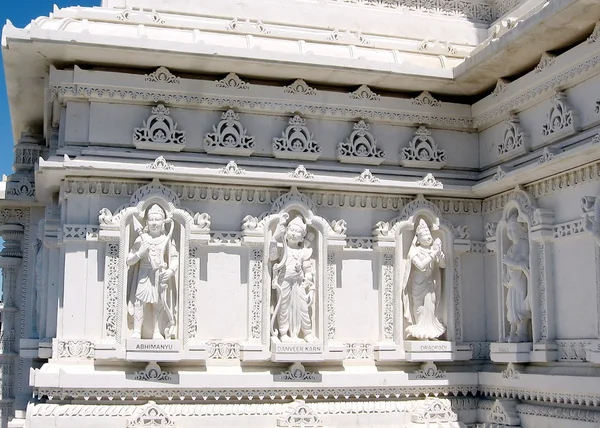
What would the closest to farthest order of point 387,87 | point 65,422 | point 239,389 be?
1. point 65,422
2. point 239,389
3. point 387,87

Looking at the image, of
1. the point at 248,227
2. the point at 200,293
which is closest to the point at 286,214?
the point at 248,227

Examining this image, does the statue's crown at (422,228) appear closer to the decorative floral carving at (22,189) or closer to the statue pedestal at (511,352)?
the statue pedestal at (511,352)

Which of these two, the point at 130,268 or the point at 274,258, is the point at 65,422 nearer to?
the point at 130,268

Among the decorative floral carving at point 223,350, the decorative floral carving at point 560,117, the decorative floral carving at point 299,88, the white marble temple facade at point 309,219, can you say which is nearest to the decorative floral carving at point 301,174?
the white marble temple facade at point 309,219

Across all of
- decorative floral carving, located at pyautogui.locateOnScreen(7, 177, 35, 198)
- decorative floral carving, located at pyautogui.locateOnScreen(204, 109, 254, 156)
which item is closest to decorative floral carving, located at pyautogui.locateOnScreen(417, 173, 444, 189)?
decorative floral carving, located at pyautogui.locateOnScreen(204, 109, 254, 156)

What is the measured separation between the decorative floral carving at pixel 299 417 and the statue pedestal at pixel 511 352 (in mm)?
2568

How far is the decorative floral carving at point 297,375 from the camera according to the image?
461 inches

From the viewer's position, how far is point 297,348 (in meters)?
11.6

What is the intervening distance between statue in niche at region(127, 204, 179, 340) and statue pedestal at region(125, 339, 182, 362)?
12 cm

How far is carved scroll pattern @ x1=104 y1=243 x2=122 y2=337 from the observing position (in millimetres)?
11203

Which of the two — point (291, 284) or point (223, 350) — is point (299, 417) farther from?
point (291, 284)

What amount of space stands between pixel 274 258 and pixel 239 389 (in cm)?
181

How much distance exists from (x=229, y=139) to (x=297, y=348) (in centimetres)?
298

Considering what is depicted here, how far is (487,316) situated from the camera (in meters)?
12.7
